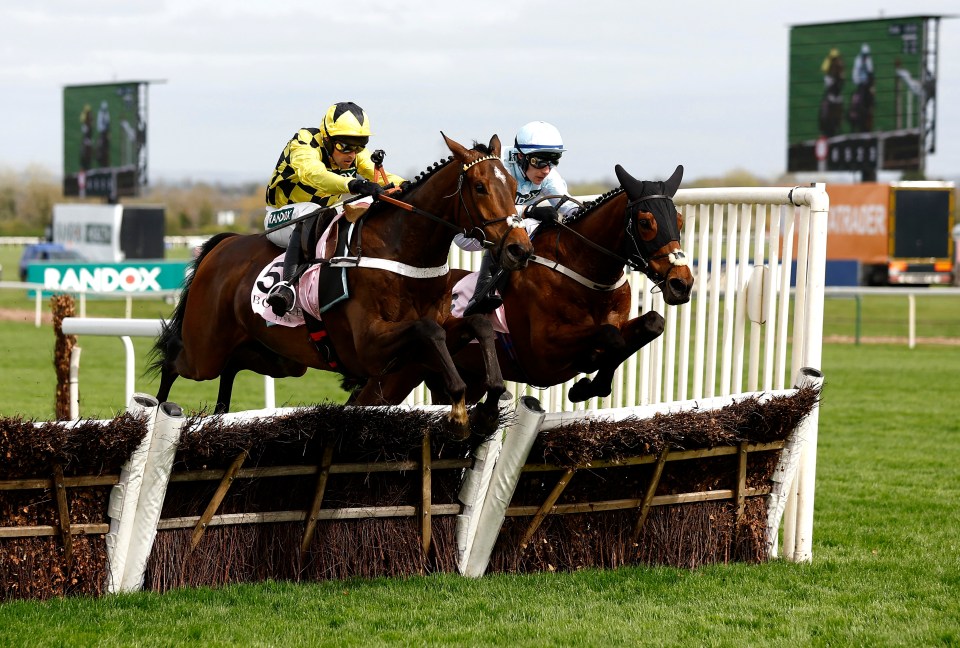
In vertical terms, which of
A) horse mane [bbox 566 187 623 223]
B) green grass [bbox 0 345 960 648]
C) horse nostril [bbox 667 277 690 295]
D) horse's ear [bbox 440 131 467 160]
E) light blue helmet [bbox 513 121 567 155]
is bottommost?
green grass [bbox 0 345 960 648]

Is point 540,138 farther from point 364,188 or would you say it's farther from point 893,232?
point 893,232

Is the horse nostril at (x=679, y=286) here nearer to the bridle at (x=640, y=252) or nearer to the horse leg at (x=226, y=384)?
the bridle at (x=640, y=252)

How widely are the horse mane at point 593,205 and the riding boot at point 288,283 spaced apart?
4.15 ft

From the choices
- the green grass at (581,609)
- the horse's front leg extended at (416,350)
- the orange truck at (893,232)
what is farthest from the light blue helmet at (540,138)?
the orange truck at (893,232)

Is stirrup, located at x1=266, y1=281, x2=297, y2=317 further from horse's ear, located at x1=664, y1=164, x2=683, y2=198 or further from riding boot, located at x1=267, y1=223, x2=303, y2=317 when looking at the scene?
horse's ear, located at x1=664, y1=164, x2=683, y2=198

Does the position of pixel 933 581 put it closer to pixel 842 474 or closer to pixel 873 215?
pixel 842 474

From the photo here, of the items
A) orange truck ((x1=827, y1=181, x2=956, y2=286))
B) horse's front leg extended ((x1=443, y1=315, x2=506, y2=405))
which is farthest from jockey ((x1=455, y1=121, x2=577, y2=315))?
orange truck ((x1=827, y1=181, x2=956, y2=286))

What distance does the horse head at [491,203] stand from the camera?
468 centimetres

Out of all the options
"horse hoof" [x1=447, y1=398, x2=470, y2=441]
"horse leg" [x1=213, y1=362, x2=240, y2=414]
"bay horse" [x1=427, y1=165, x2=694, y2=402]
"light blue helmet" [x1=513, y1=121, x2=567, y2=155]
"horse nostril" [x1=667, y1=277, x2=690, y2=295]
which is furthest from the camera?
"horse leg" [x1=213, y1=362, x2=240, y2=414]

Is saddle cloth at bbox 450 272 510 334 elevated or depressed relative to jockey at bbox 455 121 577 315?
depressed

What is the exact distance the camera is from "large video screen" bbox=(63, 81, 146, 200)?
3622 centimetres

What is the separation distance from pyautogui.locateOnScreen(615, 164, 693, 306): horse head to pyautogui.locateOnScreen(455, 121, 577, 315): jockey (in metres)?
0.55

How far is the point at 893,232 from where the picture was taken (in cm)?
2733

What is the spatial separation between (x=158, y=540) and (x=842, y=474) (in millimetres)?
5255
